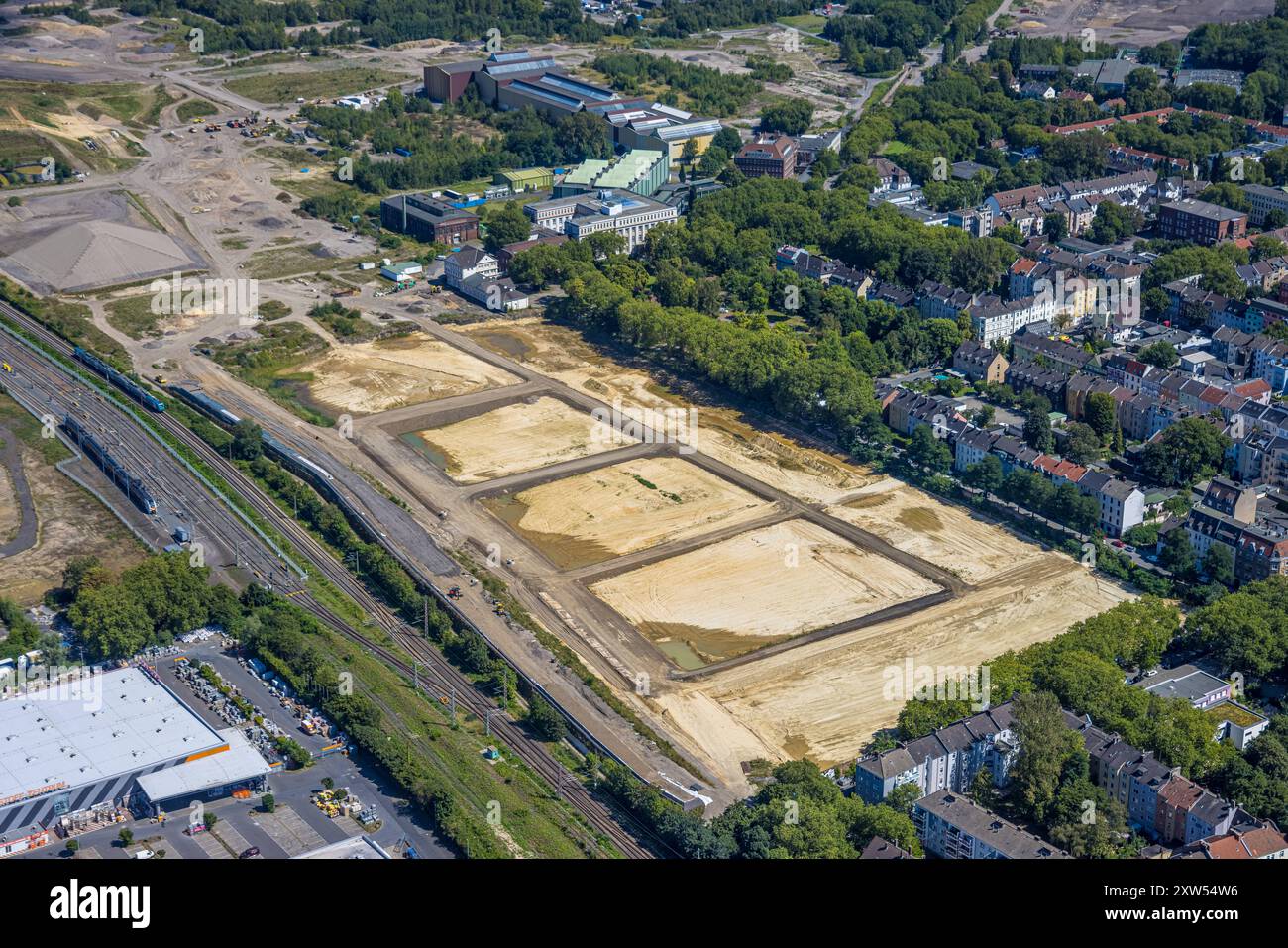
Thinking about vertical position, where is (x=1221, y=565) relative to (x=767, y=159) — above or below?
below

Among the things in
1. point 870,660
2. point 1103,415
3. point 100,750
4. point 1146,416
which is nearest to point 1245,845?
point 870,660

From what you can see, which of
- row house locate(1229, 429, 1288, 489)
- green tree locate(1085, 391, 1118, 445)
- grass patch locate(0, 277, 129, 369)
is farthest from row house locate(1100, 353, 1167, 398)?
grass patch locate(0, 277, 129, 369)

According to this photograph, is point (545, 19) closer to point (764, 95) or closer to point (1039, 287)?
point (764, 95)

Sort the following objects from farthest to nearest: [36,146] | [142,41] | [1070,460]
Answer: [142,41] → [36,146] → [1070,460]

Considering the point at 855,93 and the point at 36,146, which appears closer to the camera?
the point at 36,146

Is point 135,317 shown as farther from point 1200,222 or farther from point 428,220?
point 1200,222

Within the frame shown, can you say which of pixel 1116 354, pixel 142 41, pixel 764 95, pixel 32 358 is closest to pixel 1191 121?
pixel 764 95
